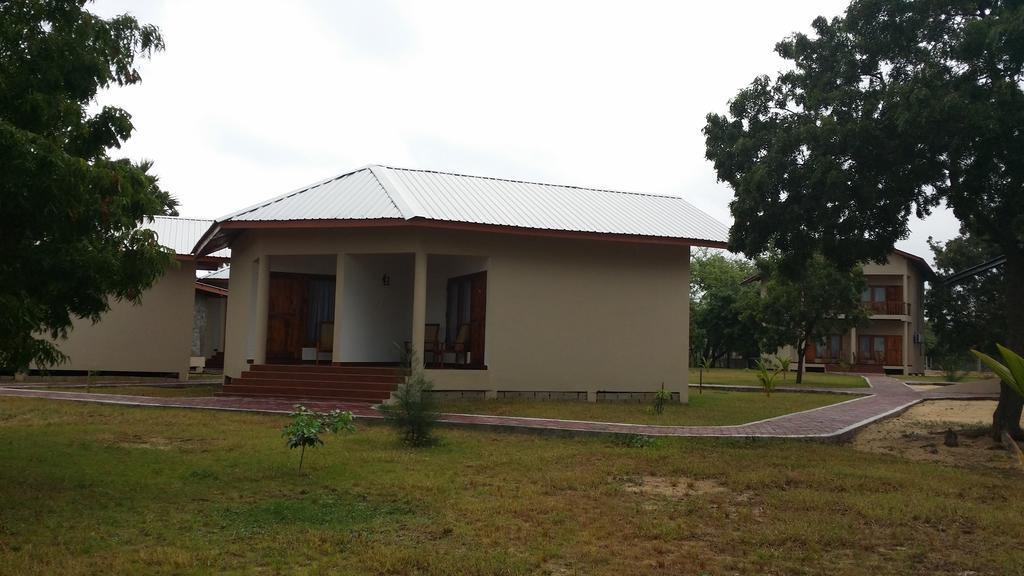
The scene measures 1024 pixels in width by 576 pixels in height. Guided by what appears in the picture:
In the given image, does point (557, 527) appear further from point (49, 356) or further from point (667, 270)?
point (667, 270)

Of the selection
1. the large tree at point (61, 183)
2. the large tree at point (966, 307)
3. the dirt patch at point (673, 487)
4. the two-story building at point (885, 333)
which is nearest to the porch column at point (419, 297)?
the dirt patch at point (673, 487)

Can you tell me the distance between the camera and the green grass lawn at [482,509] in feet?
17.8

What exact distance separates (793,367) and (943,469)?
3571cm

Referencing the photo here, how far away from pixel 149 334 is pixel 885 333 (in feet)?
124

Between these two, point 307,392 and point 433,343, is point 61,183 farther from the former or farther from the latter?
point 433,343

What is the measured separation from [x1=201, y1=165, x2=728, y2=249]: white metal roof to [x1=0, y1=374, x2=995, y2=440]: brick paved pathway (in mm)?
3763

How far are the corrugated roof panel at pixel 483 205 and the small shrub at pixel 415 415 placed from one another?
5295mm

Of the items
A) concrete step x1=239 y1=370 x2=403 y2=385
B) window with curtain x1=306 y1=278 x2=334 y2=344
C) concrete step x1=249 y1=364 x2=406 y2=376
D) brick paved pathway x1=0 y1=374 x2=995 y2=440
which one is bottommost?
brick paved pathway x1=0 y1=374 x2=995 y2=440

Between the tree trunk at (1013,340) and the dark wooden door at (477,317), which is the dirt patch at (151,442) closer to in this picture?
the dark wooden door at (477,317)

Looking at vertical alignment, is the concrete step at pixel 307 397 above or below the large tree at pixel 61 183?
below

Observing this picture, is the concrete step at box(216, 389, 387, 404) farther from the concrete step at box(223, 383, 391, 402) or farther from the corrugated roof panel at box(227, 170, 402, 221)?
the corrugated roof panel at box(227, 170, 402, 221)

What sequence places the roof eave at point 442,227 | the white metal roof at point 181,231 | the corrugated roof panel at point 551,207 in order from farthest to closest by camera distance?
the white metal roof at point 181,231
the corrugated roof panel at point 551,207
the roof eave at point 442,227

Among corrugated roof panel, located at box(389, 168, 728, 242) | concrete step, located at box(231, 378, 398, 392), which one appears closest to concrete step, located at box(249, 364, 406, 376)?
concrete step, located at box(231, 378, 398, 392)

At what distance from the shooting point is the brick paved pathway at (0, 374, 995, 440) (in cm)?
1170
